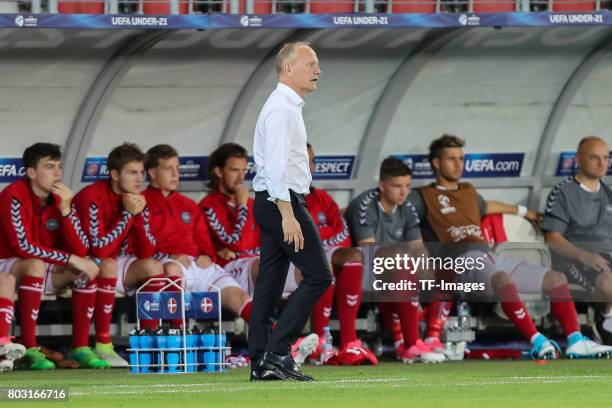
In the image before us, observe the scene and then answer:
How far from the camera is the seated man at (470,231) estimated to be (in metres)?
11.5

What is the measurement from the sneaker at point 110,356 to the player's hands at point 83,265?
0.55m

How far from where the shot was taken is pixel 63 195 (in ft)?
35.0

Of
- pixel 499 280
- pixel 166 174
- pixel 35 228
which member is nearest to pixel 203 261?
pixel 166 174

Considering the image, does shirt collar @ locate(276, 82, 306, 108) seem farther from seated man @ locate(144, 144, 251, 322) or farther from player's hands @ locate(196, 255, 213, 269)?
player's hands @ locate(196, 255, 213, 269)

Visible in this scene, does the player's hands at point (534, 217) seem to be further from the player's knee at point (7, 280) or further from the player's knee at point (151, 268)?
the player's knee at point (7, 280)

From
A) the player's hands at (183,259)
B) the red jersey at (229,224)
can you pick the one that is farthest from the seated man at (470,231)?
the player's hands at (183,259)

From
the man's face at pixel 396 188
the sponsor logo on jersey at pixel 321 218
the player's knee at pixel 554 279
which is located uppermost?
the man's face at pixel 396 188

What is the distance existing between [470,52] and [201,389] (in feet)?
17.6

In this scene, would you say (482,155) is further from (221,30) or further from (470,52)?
(221,30)

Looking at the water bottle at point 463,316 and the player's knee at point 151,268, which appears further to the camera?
the water bottle at point 463,316

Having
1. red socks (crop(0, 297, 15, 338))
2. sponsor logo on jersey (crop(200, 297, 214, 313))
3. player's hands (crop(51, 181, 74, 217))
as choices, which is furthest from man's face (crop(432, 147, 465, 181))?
red socks (crop(0, 297, 15, 338))

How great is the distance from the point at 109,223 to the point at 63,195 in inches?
19.9

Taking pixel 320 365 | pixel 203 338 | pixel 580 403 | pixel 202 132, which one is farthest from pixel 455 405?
pixel 202 132

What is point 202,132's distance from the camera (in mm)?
12125
